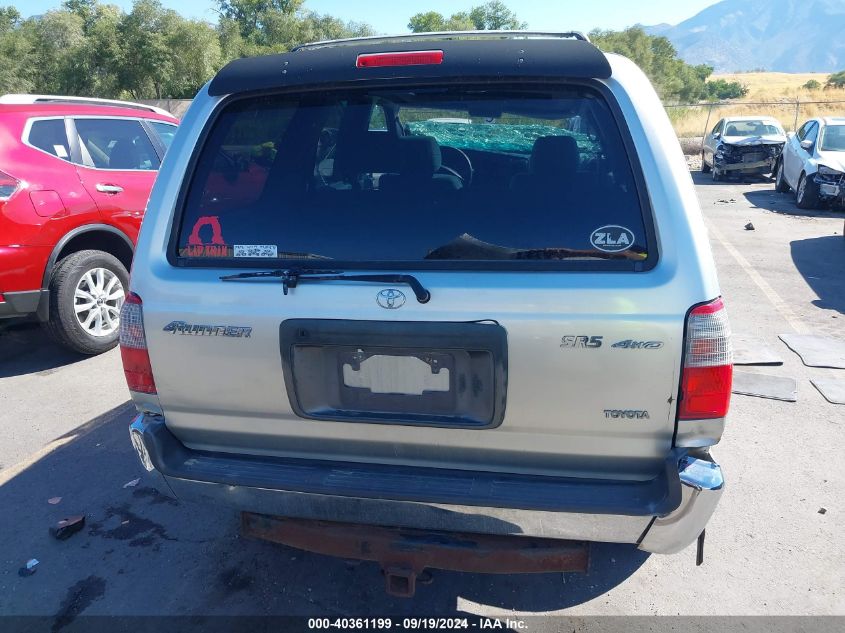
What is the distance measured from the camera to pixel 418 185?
247 centimetres

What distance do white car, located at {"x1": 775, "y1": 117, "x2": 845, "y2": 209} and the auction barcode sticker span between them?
42.8ft

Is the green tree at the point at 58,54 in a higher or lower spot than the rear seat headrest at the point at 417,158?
higher

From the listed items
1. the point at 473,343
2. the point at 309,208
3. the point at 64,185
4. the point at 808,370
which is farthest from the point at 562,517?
the point at 64,185

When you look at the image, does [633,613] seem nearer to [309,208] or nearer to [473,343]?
[473,343]

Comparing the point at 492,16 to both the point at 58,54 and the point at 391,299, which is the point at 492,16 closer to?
the point at 58,54

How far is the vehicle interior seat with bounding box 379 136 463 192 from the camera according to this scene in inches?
96.7

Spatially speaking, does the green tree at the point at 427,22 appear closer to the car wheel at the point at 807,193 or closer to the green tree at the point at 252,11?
the green tree at the point at 252,11

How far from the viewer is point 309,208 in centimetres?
253

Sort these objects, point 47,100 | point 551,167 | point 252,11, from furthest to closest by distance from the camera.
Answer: point 252,11
point 47,100
point 551,167

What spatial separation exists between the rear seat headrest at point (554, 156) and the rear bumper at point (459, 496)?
42.6 inches

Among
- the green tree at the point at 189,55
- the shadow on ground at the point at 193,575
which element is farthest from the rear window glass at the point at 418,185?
the green tree at the point at 189,55

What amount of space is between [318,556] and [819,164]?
1298 cm

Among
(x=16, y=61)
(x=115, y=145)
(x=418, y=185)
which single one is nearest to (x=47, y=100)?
(x=115, y=145)

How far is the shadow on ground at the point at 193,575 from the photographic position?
2947mm
